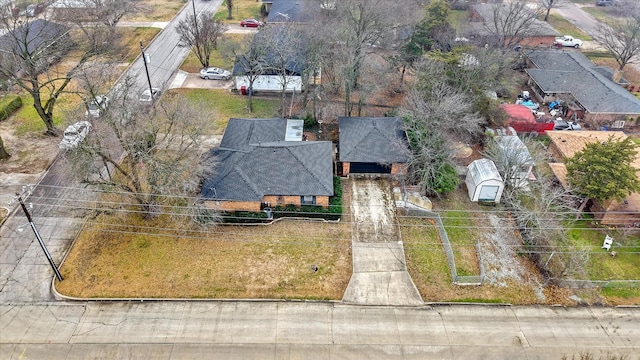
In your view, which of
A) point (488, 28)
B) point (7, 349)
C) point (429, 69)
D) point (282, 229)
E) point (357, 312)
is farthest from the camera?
point (488, 28)

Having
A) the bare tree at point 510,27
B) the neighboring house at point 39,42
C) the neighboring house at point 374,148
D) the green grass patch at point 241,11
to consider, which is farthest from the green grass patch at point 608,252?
the green grass patch at point 241,11

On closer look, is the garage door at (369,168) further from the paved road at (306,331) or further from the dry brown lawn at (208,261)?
the paved road at (306,331)

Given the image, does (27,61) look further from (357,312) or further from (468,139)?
(468,139)

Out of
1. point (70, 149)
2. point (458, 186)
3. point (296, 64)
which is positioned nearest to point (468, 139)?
point (458, 186)

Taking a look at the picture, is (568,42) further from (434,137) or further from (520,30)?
(434,137)

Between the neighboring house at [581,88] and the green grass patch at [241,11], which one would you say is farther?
the green grass patch at [241,11]

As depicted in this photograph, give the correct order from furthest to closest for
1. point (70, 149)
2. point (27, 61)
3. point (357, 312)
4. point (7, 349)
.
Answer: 1. point (27, 61)
2. point (70, 149)
3. point (357, 312)
4. point (7, 349)

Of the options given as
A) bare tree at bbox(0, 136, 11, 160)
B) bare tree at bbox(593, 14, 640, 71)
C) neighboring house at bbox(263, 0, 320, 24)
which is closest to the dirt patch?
bare tree at bbox(0, 136, 11, 160)
